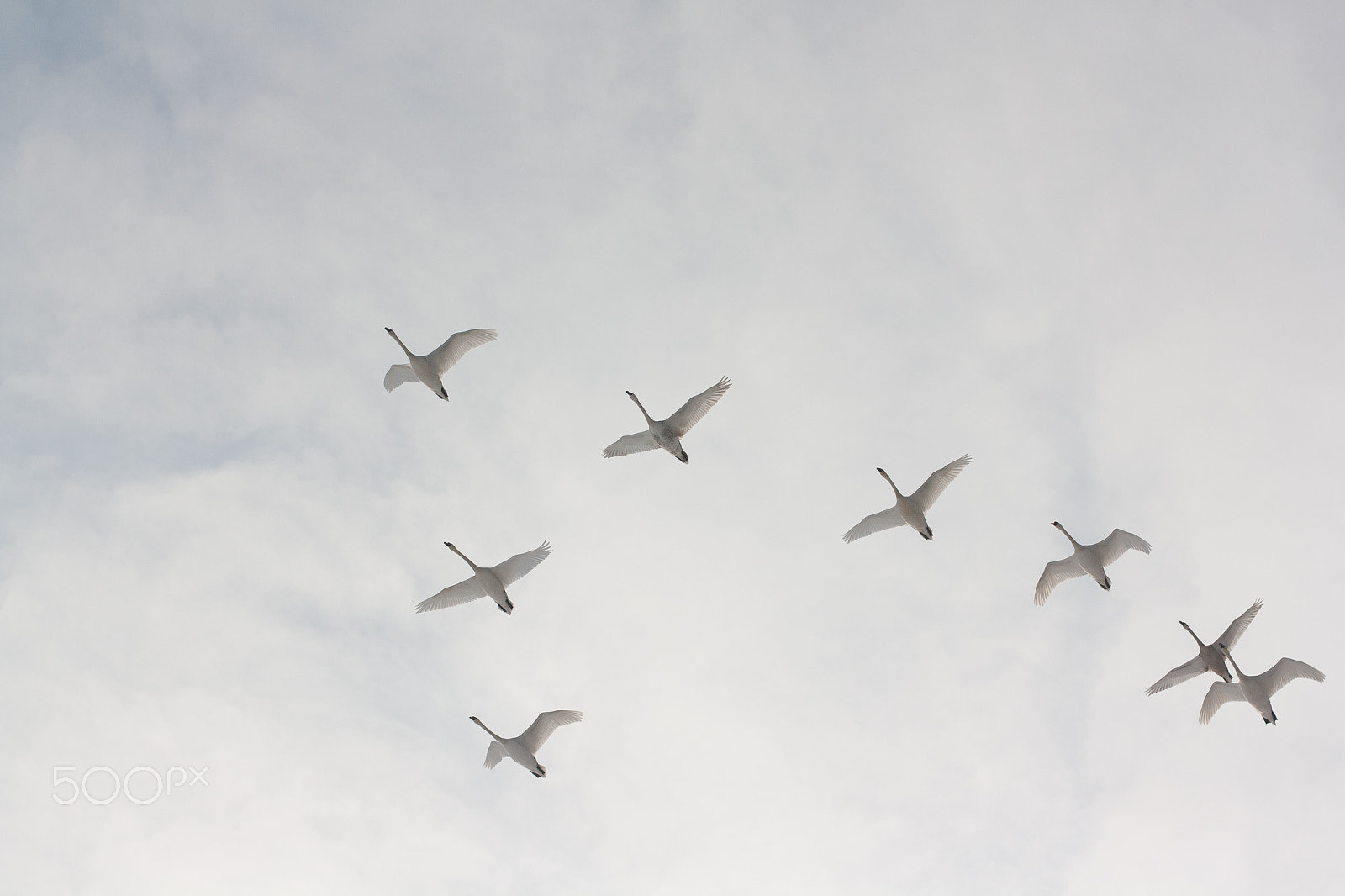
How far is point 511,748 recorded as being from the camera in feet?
131

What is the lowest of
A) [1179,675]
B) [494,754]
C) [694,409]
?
[494,754]

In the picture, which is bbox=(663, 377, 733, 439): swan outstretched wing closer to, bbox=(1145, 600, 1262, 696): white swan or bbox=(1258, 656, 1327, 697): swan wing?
bbox=(1145, 600, 1262, 696): white swan

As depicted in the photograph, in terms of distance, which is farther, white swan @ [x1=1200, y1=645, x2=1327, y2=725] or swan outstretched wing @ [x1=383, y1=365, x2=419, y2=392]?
swan outstretched wing @ [x1=383, y1=365, x2=419, y2=392]

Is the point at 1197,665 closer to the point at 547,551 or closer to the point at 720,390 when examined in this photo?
the point at 720,390

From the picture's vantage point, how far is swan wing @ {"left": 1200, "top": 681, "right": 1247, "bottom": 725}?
39.7 metres

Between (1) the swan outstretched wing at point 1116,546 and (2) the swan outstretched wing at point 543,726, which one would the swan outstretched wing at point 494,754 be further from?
(1) the swan outstretched wing at point 1116,546

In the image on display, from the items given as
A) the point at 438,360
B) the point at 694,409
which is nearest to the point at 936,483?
the point at 694,409

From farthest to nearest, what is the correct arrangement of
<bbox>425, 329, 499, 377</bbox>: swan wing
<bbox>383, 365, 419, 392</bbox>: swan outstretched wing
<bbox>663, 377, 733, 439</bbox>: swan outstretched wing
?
<bbox>383, 365, 419, 392</bbox>: swan outstretched wing
<bbox>425, 329, 499, 377</bbox>: swan wing
<bbox>663, 377, 733, 439</bbox>: swan outstretched wing

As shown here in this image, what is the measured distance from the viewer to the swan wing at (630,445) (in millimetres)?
38188

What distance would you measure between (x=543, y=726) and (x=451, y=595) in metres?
7.44

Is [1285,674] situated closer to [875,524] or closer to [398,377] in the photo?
[875,524]

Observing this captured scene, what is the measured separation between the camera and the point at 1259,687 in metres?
38.8

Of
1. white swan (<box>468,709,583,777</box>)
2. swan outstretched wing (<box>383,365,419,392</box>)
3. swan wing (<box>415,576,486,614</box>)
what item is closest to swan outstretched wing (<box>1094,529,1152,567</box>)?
white swan (<box>468,709,583,777</box>)

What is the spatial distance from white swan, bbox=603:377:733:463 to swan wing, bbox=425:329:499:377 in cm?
767
